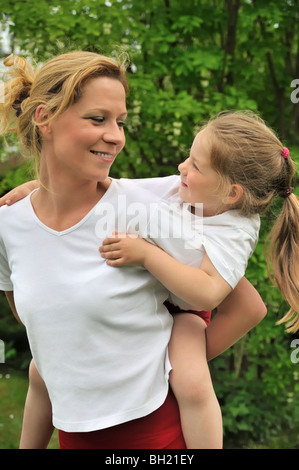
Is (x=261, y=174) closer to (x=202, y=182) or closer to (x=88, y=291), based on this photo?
(x=202, y=182)

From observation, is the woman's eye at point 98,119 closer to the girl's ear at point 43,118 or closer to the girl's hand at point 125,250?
the girl's ear at point 43,118

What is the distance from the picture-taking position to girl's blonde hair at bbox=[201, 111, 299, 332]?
1.78 metres

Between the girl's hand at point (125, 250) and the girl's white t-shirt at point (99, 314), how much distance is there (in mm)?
33

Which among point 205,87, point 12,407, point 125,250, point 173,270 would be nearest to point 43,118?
point 125,250

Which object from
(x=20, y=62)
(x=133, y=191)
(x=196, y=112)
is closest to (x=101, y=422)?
(x=133, y=191)

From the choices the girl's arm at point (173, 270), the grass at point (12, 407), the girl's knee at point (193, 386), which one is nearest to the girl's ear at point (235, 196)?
the girl's arm at point (173, 270)

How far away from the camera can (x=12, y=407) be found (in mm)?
5219

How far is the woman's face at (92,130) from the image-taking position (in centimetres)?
166

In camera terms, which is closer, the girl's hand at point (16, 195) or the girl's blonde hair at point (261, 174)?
the girl's blonde hair at point (261, 174)

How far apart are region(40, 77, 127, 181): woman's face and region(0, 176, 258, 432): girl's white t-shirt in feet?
0.44

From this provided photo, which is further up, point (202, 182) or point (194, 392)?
point (202, 182)

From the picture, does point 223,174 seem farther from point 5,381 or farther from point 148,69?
point 5,381

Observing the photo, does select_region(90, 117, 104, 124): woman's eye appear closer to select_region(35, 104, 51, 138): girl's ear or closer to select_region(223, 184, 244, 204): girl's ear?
select_region(35, 104, 51, 138): girl's ear

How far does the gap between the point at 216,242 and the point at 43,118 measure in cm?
58
